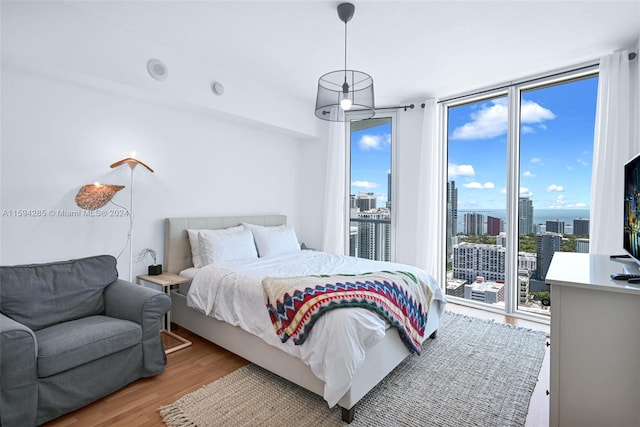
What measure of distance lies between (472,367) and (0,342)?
3015mm

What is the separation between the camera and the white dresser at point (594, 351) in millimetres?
1426

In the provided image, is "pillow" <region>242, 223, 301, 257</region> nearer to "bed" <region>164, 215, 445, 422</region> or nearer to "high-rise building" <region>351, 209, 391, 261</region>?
"bed" <region>164, 215, 445, 422</region>

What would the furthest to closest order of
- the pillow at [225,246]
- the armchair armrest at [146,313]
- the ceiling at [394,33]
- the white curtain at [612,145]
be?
1. the pillow at [225,246]
2. the white curtain at [612,145]
3. the ceiling at [394,33]
4. the armchair armrest at [146,313]

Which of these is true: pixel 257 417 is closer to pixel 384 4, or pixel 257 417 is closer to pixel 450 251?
pixel 384 4

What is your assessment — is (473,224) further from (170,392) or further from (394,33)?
(170,392)

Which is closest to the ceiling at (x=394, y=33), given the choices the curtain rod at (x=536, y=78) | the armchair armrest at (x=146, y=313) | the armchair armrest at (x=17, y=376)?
the curtain rod at (x=536, y=78)

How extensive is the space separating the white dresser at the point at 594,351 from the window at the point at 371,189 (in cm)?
309

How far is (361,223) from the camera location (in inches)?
196

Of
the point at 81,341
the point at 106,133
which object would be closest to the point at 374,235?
the point at 106,133

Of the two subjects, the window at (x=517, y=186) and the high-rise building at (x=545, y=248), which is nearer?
the window at (x=517, y=186)

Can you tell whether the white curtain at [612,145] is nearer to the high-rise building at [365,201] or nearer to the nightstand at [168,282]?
the high-rise building at [365,201]

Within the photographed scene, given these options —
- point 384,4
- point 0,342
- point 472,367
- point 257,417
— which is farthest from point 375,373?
point 384,4

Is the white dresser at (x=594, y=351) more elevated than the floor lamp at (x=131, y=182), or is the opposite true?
the floor lamp at (x=131, y=182)

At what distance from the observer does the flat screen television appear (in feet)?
5.72
